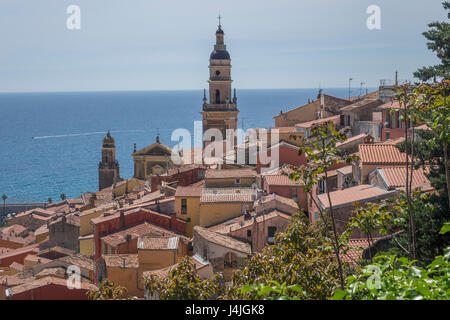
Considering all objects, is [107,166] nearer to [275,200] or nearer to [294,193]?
[294,193]

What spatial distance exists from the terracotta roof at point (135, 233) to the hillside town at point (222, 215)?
0.05 m

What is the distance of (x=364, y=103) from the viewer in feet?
126

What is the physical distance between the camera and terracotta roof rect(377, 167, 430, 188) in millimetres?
21234

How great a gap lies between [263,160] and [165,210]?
7118mm

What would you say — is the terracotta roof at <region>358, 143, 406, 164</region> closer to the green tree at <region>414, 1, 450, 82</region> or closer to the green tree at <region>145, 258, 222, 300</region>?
the green tree at <region>414, 1, 450, 82</region>

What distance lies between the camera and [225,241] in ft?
73.7

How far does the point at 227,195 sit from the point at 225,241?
7272 mm

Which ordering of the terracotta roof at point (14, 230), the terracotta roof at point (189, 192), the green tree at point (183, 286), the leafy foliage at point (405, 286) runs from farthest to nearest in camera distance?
1. the terracotta roof at point (14, 230)
2. the terracotta roof at point (189, 192)
3. the green tree at point (183, 286)
4. the leafy foliage at point (405, 286)

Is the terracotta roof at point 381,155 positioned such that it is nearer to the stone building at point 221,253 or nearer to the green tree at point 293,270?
the stone building at point 221,253

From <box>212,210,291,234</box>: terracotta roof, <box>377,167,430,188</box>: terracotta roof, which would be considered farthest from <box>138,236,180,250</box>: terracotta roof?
<box>377,167,430,188</box>: terracotta roof

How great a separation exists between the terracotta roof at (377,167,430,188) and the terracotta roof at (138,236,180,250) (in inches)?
289

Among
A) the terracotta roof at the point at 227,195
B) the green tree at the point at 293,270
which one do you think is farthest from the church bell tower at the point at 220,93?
the green tree at the point at 293,270

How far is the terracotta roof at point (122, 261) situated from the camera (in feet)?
67.1

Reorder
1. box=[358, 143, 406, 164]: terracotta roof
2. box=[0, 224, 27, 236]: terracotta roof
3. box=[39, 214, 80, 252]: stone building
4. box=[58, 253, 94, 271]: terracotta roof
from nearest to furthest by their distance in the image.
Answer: box=[358, 143, 406, 164]: terracotta roof → box=[58, 253, 94, 271]: terracotta roof → box=[39, 214, 80, 252]: stone building → box=[0, 224, 27, 236]: terracotta roof
